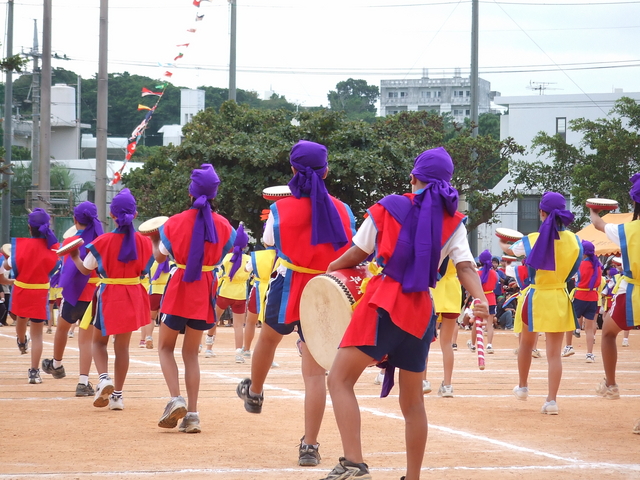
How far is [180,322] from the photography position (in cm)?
817

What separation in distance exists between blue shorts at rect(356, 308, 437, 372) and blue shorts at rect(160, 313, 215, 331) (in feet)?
10.0

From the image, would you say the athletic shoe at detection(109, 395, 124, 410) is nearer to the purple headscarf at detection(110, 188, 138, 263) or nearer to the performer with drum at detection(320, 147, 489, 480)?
the purple headscarf at detection(110, 188, 138, 263)

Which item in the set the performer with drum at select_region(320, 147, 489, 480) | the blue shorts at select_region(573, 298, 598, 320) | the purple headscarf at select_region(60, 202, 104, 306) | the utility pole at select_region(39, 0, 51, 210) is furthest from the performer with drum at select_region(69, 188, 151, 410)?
the utility pole at select_region(39, 0, 51, 210)

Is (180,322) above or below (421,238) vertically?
below

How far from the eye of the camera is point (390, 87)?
483 ft

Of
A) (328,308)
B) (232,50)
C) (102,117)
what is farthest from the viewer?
(232,50)

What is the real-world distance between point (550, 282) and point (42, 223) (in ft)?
21.0

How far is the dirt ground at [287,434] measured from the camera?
251 inches

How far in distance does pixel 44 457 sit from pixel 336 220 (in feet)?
8.86

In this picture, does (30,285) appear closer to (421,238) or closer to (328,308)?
(328,308)

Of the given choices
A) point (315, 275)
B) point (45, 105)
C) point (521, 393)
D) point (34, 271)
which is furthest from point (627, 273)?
point (45, 105)

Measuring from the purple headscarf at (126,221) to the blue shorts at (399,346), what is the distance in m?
4.41

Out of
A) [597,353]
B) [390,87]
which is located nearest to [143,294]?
[597,353]

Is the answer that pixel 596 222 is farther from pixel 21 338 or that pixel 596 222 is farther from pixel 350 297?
pixel 21 338
